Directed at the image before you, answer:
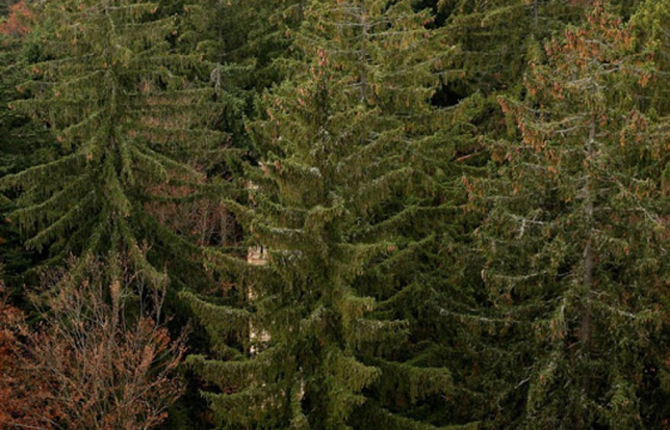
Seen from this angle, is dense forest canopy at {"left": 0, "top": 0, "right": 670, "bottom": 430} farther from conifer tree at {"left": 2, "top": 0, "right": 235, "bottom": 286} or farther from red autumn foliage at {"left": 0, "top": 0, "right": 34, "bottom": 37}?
red autumn foliage at {"left": 0, "top": 0, "right": 34, "bottom": 37}

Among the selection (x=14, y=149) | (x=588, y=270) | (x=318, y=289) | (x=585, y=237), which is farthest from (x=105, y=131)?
(x=588, y=270)

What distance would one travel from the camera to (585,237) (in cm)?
1345

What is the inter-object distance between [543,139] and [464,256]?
3.60 meters

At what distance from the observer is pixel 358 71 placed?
17.4 m

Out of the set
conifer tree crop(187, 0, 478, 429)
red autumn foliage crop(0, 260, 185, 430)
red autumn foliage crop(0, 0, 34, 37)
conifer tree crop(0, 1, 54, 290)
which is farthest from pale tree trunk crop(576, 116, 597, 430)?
red autumn foliage crop(0, 0, 34, 37)

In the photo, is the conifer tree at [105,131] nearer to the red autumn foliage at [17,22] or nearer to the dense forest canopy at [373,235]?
the dense forest canopy at [373,235]

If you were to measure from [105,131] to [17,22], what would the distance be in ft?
70.1

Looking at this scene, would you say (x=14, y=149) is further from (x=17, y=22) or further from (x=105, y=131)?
(x=17, y=22)

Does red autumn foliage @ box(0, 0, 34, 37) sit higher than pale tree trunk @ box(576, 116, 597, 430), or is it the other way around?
red autumn foliage @ box(0, 0, 34, 37)

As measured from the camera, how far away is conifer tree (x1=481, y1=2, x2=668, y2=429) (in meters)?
12.5

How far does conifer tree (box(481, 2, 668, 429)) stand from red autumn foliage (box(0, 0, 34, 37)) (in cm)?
2182

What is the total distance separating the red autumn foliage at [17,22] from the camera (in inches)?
1059

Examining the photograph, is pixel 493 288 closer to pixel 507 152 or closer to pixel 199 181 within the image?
pixel 507 152

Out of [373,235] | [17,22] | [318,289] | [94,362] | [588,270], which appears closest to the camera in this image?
[318,289]
